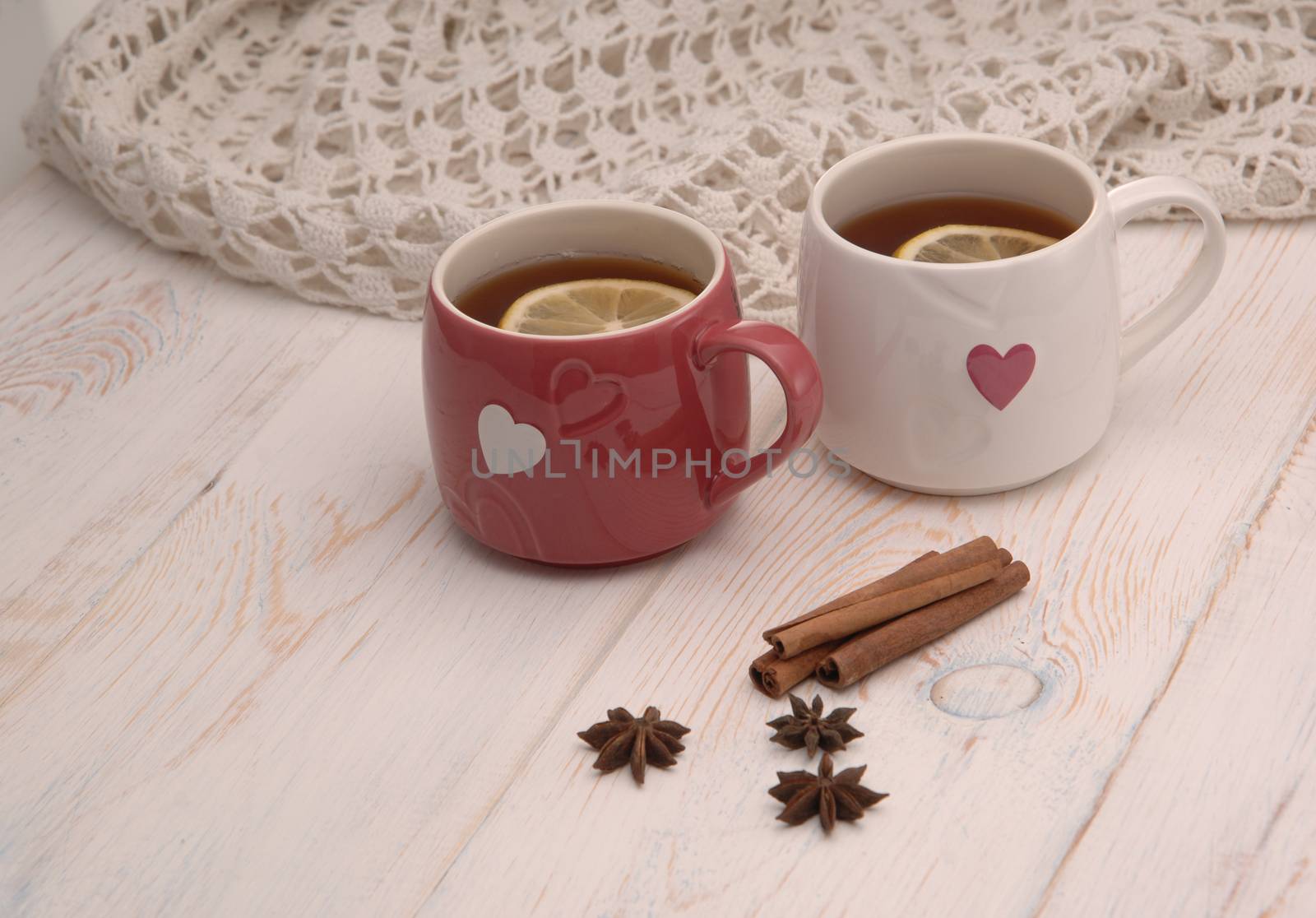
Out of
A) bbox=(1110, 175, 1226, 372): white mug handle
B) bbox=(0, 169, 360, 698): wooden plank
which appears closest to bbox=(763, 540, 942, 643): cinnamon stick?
bbox=(1110, 175, 1226, 372): white mug handle

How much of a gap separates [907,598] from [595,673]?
0.18m

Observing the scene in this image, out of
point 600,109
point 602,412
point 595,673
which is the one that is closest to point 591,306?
point 602,412

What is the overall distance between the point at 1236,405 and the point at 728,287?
38 cm

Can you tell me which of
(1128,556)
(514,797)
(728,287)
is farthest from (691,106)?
(514,797)

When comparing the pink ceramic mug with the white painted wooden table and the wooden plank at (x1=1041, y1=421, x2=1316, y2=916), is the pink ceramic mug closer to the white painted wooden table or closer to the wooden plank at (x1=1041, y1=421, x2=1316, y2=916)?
the white painted wooden table

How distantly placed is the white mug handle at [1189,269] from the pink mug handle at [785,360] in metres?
0.23

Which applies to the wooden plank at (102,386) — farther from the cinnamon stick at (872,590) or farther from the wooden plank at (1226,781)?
the wooden plank at (1226,781)

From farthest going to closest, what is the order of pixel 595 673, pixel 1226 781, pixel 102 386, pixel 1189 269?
pixel 102 386 → pixel 1189 269 → pixel 595 673 → pixel 1226 781

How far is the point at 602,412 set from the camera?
0.77 meters

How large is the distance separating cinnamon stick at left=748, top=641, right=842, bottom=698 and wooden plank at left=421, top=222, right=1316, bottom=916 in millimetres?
12

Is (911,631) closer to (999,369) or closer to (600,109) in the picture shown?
(999,369)

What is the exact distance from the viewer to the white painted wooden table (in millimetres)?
670

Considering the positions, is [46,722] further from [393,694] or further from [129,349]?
[129,349]

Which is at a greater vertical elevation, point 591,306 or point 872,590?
point 591,306
